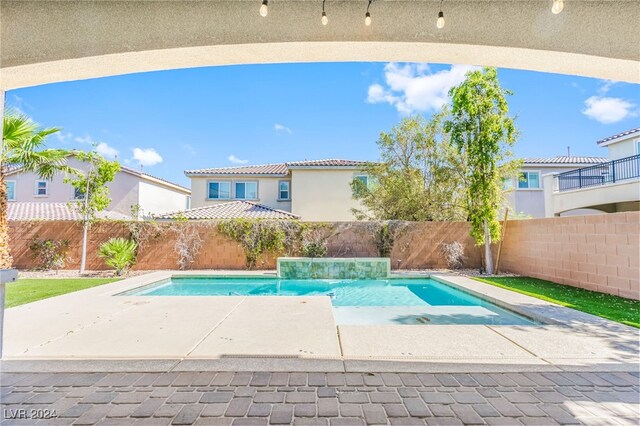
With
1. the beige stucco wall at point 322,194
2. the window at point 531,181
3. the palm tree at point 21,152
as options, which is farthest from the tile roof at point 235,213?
the window at point 531,181

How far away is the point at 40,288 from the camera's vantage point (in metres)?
9.59

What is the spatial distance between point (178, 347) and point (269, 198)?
61.4 feet

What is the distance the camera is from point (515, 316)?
7023 millimetres

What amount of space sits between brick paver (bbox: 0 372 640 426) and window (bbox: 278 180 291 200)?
19.6 m

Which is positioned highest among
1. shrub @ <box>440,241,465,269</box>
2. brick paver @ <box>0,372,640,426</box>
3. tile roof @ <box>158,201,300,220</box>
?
tile roof @ <box>158,201,300,220</box>

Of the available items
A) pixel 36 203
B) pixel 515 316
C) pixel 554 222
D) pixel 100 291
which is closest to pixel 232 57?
pixel 515 316

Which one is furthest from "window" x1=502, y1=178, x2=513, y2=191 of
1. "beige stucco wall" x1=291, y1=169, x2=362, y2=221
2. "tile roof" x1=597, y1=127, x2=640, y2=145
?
"beige stucco wall" x1=291, y1=169, x2=362, y2=221

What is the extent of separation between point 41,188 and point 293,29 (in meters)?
27.5

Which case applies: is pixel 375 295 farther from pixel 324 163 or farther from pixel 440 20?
pixel 324 163

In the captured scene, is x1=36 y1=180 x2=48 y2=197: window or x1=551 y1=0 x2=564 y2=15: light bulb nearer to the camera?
x1=551 y1=0 x2=564 y2=15: light bulb

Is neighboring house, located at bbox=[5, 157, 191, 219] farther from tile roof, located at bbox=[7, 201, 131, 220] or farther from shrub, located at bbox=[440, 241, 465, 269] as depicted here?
shrub, located at bbox=[440, 241, 465, 269]

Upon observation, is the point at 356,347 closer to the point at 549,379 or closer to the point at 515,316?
the point at 549,379

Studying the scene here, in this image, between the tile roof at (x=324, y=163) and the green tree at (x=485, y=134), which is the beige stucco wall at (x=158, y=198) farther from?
the green tree at (x=485, y=134)

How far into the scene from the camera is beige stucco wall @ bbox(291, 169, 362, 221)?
70.4 ft
